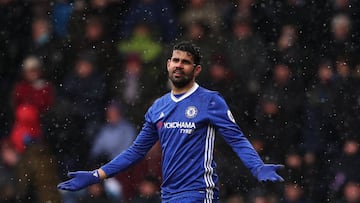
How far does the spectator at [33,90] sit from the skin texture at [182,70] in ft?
12.7

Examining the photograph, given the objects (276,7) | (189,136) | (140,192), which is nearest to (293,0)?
(276,7)

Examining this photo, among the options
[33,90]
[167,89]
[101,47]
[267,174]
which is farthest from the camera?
[101,47]

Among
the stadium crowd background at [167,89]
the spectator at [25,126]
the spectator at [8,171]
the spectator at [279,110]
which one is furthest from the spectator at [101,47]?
the spectator at [279,110]

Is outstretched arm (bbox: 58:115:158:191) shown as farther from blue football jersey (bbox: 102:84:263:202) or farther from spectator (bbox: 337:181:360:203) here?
spectator (bbox: 337:181:360:203)

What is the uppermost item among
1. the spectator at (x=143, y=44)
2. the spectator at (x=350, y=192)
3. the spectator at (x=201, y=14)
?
the spectator at (x=201, y=14)

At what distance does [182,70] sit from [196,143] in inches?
18.6

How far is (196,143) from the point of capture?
20.4 feet

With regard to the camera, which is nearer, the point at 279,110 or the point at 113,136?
the point at 113,136

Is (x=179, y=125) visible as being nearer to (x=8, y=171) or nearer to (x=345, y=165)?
(x=345, y=165)

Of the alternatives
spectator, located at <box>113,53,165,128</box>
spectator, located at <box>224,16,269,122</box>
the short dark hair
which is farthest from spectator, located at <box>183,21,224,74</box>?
the short dark hair

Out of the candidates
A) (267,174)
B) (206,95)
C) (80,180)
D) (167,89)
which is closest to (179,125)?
(206,95)

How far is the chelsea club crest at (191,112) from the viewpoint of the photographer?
6.23 m

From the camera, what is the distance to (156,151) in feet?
32.7

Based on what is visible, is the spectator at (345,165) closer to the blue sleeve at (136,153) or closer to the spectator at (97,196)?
the spectator at (97,196)
